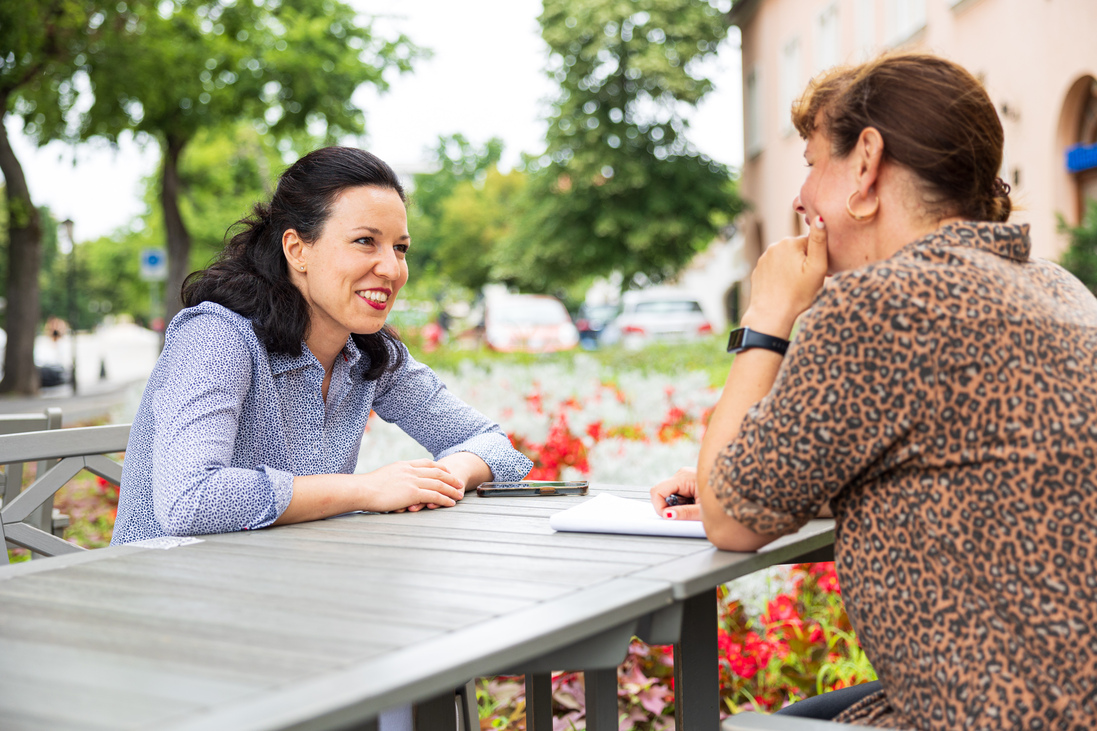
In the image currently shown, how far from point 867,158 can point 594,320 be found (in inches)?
1560

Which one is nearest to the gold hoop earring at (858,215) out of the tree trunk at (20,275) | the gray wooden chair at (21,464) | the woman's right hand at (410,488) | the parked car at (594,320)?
the woman's right hand at (410,488)

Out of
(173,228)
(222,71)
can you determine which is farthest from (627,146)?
(222,71)

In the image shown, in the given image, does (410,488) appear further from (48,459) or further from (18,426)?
(18,426)

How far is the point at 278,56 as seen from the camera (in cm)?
1764

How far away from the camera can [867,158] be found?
6.02 ft

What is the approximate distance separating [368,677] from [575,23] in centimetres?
3137

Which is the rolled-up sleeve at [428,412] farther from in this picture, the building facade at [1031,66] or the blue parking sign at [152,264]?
the blue parking sign at [152,264]

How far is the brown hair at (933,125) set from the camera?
1779mm

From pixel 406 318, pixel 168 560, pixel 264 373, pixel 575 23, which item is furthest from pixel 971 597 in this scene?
pixel 575 23

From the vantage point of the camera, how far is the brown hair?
1.78 meters

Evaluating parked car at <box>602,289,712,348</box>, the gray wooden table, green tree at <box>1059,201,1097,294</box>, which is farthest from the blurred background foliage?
green tree at <box>1059,201,1097,294</box>

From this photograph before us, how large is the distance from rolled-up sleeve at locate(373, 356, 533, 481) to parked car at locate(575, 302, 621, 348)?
29.3m

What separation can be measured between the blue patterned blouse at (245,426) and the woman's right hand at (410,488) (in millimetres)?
219

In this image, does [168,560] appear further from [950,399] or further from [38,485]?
[950,399]
